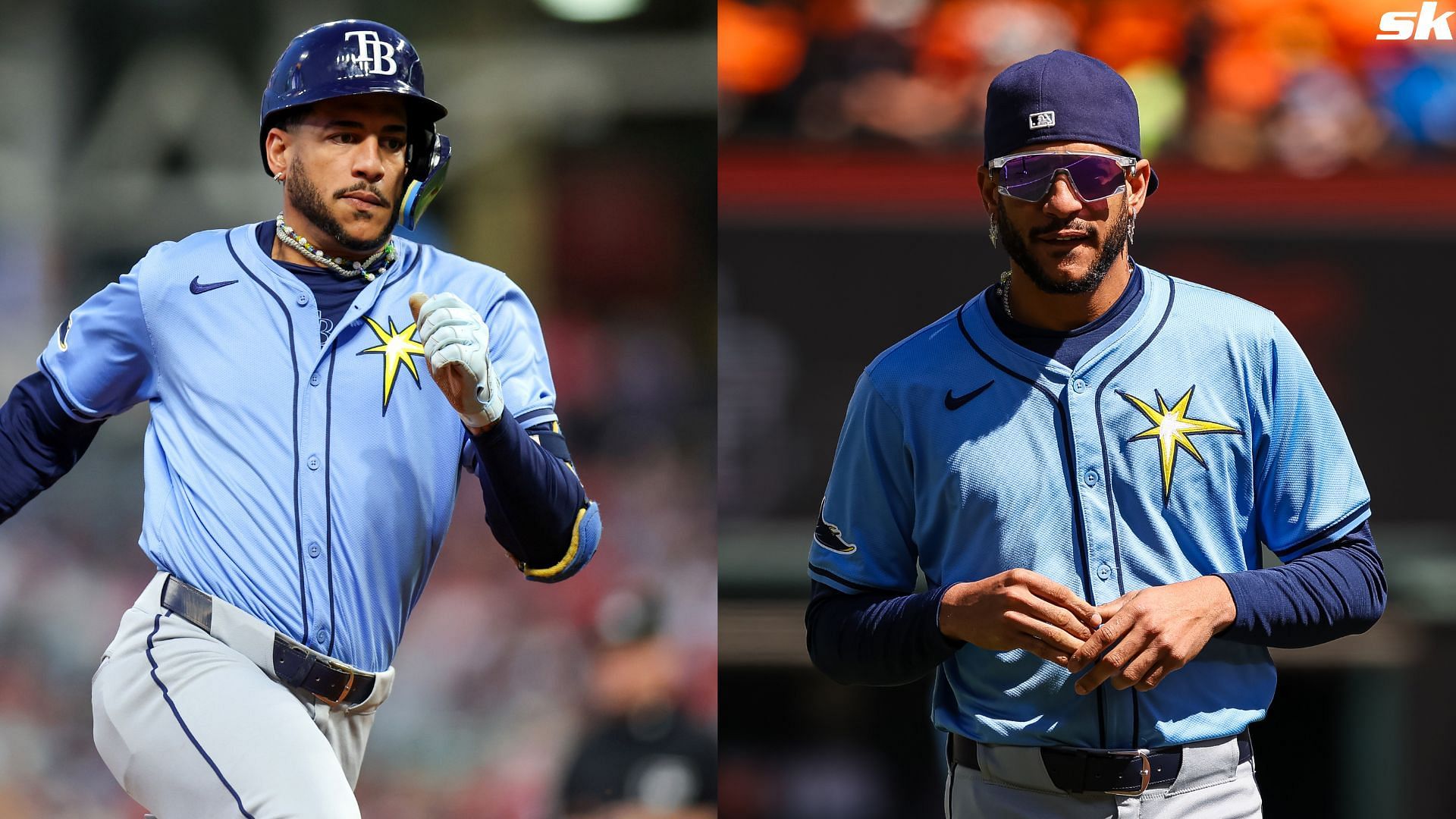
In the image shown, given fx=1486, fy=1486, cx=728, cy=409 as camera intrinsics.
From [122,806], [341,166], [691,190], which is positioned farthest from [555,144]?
[122,806]

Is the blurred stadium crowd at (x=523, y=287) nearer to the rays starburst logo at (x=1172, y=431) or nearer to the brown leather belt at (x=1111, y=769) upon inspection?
the brown leather belt at (x=1111, y=769)

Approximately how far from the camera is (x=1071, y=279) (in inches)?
99.9

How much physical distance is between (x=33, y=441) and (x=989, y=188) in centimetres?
205

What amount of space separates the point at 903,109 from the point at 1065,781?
3468 millimetres

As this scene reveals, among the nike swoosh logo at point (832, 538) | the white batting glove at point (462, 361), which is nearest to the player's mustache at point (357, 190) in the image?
the white batting glove at point (462, 361)

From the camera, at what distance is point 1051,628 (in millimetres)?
2268

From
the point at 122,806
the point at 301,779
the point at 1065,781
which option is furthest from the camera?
the point at 122,806

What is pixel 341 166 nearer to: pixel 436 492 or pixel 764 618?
pixel 436 492

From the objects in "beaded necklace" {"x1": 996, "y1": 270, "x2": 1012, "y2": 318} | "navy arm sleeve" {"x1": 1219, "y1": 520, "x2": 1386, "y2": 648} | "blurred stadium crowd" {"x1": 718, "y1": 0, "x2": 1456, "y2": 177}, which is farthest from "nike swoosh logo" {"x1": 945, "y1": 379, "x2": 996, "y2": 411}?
"blurred stadium crowd" {"x1": 718, "y1": 0, "x2": 1456, "y2": 177}

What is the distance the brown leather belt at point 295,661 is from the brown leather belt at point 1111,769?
135 cm

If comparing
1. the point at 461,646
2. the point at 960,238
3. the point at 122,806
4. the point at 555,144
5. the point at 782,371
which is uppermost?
the point at 555,144

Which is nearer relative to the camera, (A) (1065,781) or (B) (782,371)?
(A) (1065,781)

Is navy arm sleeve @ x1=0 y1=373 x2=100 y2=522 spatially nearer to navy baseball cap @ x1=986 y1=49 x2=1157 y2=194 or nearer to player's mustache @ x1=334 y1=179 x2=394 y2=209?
player's mustache @ x1=334 y1=179 x2=394 y2=209

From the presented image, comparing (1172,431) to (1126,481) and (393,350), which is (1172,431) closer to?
(1126,481)
